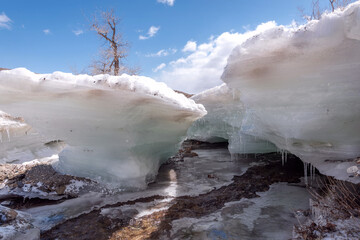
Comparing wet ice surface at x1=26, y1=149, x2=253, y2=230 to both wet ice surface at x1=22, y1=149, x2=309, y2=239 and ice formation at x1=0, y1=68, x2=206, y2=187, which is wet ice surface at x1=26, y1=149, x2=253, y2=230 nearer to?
wet ice surface at x1=22, y1=149, x2=309, y2=239

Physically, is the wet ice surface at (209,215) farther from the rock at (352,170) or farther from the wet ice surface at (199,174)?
the rock at (352,170)

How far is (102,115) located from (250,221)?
3593 millimetres

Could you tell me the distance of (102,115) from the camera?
494 cm

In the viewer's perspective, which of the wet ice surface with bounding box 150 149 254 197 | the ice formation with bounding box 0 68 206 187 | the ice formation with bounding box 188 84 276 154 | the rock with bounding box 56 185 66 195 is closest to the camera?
the ice formation with bounding box 0 68 206 187

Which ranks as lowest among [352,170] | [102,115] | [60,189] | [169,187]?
[169,187]

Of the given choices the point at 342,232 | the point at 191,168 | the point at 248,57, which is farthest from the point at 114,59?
the point at 342,232

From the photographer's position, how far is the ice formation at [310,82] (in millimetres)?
3411

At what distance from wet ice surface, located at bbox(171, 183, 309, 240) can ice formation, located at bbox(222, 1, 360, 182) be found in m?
0.98

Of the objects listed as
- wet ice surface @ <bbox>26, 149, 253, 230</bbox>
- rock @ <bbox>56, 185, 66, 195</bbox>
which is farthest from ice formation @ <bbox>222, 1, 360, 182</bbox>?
rock @ <bbox>56, 185, 66, 195</bbox>

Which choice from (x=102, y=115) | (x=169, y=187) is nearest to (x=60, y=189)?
(x=102, y=115)

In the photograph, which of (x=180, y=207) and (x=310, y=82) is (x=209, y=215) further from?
(x=310, y=82)

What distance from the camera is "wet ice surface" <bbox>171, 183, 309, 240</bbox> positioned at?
3322mm

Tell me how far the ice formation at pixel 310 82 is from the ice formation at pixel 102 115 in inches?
61.6

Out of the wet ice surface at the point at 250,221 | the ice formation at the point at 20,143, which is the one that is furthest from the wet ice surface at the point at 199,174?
the ice formation at the point at 20,143
